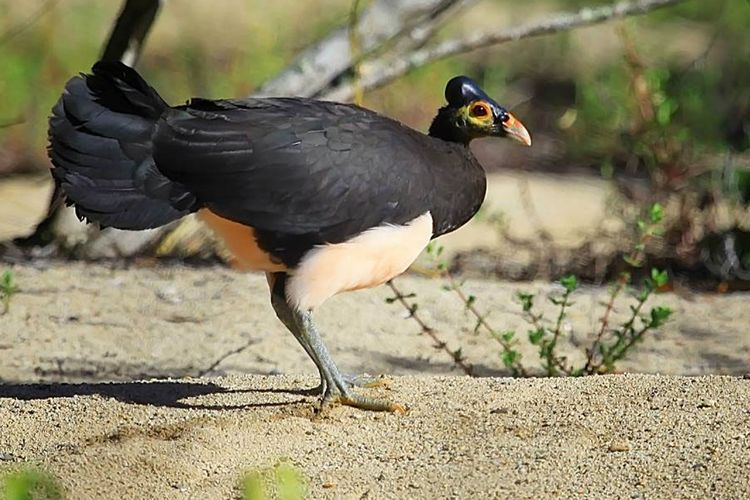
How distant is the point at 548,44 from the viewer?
14.9 m

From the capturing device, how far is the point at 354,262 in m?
4.65

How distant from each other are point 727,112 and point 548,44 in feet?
12.9

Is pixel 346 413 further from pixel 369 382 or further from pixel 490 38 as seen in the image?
pixel 490 38

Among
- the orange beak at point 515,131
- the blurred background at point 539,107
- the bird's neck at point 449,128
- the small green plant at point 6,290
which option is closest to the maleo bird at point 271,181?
the bird's neck at point 449,128

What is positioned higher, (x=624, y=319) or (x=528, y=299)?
(x=528, y=299)

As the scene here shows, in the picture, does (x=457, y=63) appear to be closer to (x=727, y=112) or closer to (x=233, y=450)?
(x=727, y=112)

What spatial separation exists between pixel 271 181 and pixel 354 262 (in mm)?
382

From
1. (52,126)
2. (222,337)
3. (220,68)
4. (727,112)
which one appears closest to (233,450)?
(52,126)

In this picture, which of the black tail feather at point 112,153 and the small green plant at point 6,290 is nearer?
the black tail feather at point 112,153

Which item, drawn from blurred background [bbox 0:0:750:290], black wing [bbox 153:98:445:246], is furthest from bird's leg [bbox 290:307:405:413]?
blurred background [bbox 0:0:750:290]

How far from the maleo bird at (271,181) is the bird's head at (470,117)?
1.05 ft

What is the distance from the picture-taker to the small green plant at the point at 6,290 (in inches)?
238

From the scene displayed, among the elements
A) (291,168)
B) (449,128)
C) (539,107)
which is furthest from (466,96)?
(539,107)

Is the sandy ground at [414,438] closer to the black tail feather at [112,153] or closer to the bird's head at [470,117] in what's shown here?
the black tail feather at [112,153]
